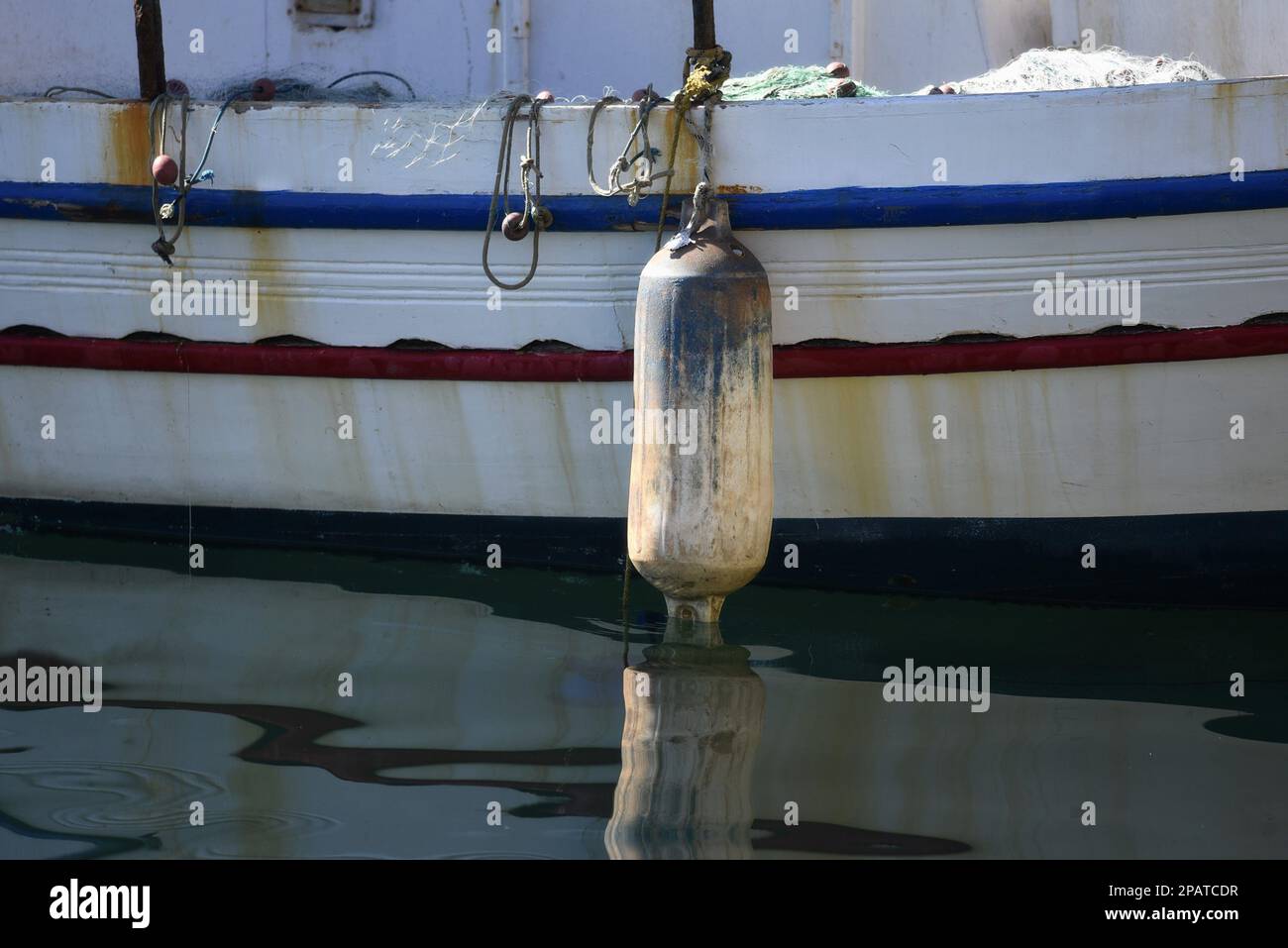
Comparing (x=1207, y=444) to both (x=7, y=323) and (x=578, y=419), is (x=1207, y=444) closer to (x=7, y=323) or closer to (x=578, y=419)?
(x=578, y=419)

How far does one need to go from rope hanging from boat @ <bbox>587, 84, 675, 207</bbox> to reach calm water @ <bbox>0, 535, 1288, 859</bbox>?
4.60 feet

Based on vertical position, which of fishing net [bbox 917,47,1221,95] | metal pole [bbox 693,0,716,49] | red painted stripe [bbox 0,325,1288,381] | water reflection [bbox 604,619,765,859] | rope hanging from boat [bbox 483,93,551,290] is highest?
metal pole [bbox 693,0,716,49]

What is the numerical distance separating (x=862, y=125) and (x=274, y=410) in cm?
230

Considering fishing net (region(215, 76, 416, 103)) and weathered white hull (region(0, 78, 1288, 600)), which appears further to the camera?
fishing net (region(215, 76, 416, 103))

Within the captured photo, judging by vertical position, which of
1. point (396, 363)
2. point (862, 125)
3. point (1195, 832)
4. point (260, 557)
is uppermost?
point (862, 125)

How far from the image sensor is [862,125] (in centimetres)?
469

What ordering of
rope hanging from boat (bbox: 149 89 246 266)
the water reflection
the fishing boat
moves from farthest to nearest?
1. rope hanging from boat (bbox: 149 89 246 266)
2. the fishing boat
3. the water reflection

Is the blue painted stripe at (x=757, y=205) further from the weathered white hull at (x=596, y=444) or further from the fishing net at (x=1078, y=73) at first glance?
the weathered white hull at (x=596, y=444)

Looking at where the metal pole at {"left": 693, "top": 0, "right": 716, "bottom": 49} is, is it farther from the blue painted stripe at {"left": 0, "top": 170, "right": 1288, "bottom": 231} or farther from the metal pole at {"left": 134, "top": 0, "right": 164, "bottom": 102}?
the metal pole at {"left": 134, "top": 0, "right": 164, "bottom": 102}

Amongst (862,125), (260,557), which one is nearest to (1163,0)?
(862,125)

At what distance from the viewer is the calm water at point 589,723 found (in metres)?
3.26

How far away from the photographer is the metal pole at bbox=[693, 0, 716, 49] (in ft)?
15.2

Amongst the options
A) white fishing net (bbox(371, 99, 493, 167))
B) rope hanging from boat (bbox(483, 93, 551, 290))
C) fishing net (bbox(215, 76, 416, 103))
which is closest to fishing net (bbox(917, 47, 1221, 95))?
rope hanging from boat (bbox(483, 93, 551, 290))

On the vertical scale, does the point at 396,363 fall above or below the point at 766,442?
above
